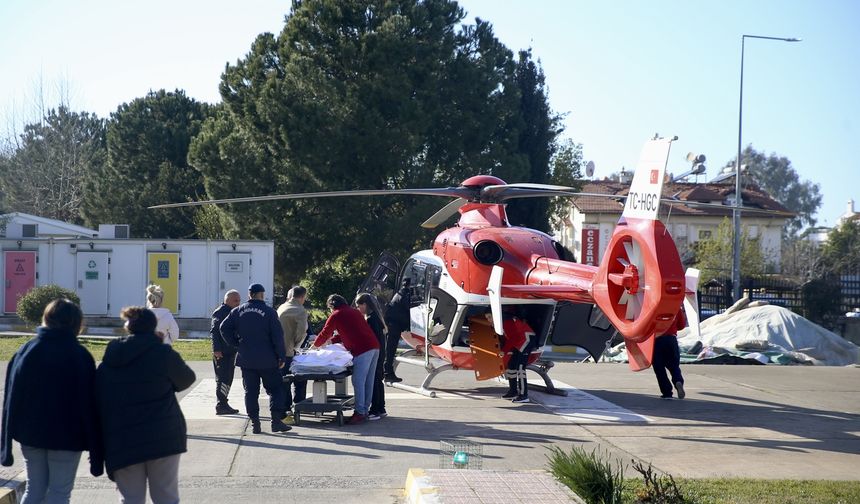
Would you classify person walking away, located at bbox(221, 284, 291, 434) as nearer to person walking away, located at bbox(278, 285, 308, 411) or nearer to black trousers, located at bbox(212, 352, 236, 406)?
black trousers, located at bbox(212, 352, 236, 406)

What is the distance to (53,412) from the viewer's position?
5.62 m

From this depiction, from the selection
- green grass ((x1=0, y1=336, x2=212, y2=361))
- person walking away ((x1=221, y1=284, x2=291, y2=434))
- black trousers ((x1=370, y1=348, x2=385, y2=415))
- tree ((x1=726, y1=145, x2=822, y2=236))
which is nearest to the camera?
person walking away ((x1=221, y1=284, x2=291, y2=434))

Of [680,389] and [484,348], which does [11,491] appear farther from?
[680,389]

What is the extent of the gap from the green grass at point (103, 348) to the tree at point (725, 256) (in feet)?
98.7

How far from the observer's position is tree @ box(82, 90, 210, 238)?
44.4m

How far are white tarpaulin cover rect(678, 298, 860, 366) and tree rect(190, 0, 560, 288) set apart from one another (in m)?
10.7

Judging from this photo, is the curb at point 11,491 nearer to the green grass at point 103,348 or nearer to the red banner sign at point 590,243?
the green grass at point 103,348

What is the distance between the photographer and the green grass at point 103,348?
18.4m

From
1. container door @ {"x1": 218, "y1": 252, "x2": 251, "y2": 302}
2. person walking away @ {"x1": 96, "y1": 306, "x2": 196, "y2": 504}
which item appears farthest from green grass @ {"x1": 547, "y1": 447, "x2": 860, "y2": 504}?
container door @ {"x1": 218, "y1": 252, "x2": 251, "y2": 302}

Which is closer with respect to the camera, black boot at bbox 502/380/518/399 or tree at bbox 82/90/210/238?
black boot at bbox 502/380/518/399

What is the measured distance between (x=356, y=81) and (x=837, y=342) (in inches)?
686

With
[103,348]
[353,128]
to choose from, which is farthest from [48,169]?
[103,348]

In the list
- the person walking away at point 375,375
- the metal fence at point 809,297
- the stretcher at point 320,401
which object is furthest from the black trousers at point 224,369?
the metal fence at point 809,297

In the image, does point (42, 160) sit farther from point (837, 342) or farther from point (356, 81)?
point (837, 342)
